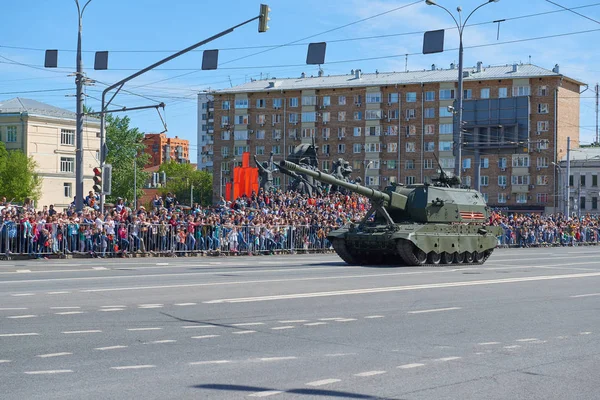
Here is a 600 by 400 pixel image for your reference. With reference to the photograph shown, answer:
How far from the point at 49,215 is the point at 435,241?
12.3 m

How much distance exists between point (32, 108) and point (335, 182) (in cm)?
6046

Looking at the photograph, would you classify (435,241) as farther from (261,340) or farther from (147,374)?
(147,374)

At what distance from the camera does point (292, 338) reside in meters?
10.6

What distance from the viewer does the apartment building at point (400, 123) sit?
3300 inches

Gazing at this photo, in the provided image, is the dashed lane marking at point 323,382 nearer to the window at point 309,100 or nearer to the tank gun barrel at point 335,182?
the tank gun barrel at point 335,182

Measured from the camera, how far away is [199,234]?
1237 inches

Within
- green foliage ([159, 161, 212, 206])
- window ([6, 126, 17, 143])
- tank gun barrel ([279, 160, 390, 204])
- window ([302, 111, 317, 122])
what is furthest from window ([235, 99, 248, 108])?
tank gun barrel ([279, 160, 390, 204])

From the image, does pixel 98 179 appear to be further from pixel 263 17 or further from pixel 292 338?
pixel 292 338

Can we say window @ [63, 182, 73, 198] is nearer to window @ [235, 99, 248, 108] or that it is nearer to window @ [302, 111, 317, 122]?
window @ [235, 99, 248, 108]

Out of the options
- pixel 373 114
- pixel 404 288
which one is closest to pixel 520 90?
pixel 373 114

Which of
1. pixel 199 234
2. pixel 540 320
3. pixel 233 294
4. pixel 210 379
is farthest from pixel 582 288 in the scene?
pixel 199 234

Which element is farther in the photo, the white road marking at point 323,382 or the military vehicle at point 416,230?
the military vehicle at point 416,230

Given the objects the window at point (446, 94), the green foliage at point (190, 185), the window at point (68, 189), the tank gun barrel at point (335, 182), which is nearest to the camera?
the tank gun barrel at point (335, 182)

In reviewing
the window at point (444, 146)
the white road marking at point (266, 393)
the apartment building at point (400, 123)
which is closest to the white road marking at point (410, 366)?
the white road marking at point (266, 393)
